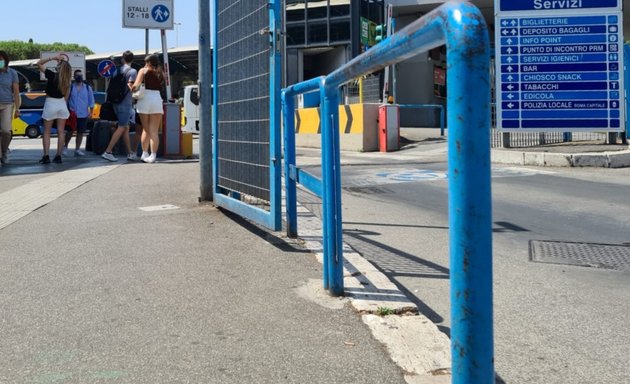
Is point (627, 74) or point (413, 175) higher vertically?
point (627, 74)

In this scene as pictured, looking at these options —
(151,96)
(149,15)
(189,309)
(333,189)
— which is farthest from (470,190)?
(149,15)

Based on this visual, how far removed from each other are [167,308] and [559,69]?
442 inches

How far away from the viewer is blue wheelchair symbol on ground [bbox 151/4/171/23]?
1758 centimetres

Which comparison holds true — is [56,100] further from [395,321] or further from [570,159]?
[395,321]

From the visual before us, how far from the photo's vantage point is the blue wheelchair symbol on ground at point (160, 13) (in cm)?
1758

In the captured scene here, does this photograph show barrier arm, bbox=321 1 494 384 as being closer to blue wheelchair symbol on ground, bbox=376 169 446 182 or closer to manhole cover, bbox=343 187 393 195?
manhole cover, bbox=343 187 393 195

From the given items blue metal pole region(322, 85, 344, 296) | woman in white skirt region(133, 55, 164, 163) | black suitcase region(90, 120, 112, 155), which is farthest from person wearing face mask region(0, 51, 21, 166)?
blue metal pole region(322, 85, 344, 296)

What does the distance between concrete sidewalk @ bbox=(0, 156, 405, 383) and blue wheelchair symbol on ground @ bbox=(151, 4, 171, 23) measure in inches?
467

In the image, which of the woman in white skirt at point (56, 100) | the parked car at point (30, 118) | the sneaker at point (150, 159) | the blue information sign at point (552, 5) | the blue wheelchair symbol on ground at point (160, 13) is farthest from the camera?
the parked car at point (30, 118)

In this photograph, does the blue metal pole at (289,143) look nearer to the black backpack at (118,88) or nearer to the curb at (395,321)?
the curb at (395,321)

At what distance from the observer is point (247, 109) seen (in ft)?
19.9

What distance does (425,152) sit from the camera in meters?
17.1

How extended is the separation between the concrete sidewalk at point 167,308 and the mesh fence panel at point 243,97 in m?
0.49

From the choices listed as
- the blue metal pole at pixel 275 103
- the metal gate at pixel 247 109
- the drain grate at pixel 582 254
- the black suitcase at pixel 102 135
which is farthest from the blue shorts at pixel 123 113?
the drain grate at pixel 582 254
